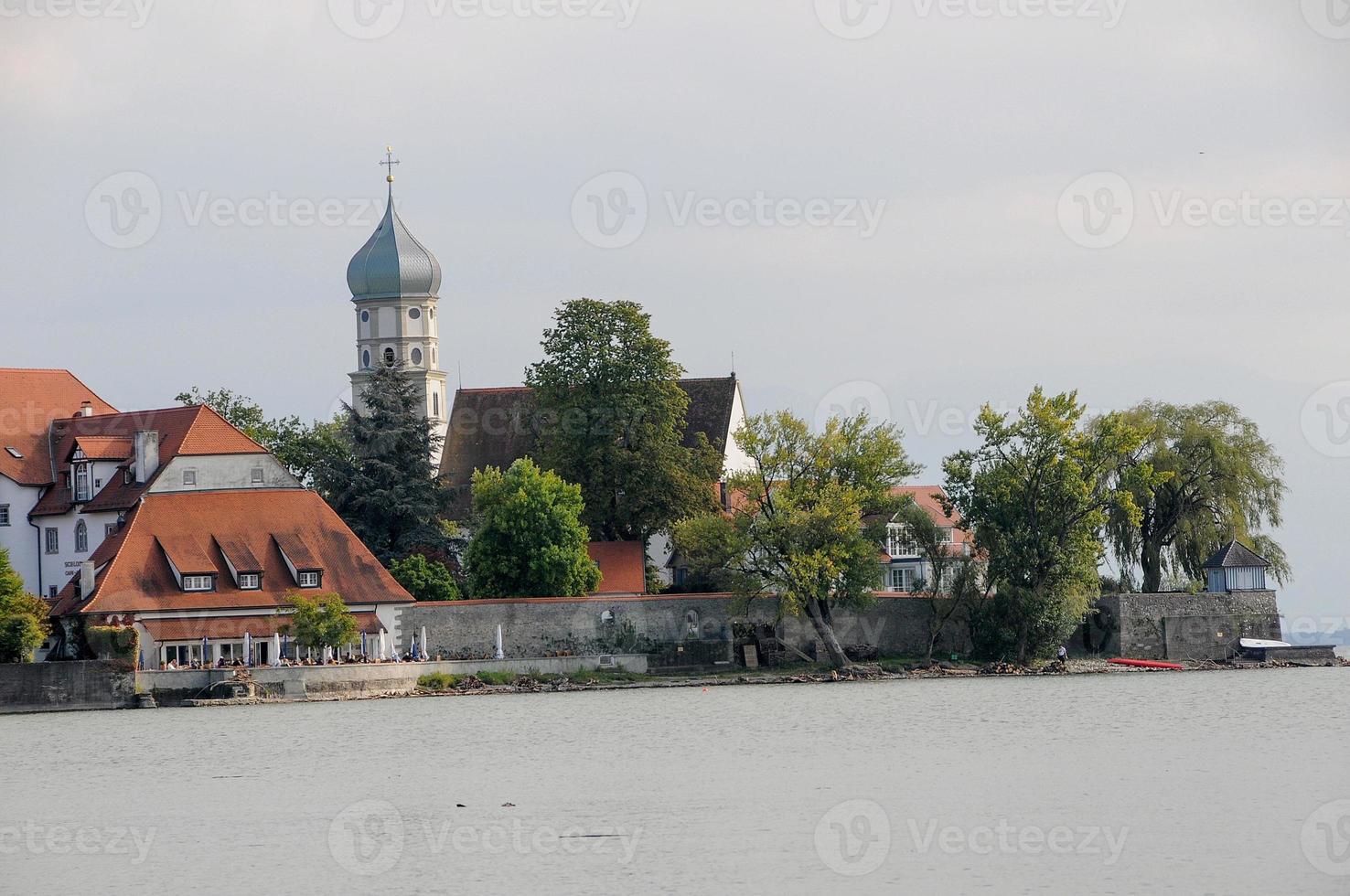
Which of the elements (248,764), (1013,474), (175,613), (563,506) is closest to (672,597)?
(563,506)

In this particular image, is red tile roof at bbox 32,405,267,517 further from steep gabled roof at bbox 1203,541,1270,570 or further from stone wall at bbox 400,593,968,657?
steep gabled roof at bbox 1203,541,1270,570

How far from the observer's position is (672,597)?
6519 cm

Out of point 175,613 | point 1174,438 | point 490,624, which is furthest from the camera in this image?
point 1174,438

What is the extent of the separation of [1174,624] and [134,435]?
109ft

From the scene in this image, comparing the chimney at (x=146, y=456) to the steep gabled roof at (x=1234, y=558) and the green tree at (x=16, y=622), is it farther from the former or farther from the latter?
the steep gabled roof at (x=1234, y=558)

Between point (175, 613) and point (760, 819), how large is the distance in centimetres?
3090

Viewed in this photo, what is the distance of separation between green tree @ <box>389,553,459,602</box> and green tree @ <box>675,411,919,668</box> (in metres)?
7.41

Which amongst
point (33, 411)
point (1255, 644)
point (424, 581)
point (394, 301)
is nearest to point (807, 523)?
point (424, 581)

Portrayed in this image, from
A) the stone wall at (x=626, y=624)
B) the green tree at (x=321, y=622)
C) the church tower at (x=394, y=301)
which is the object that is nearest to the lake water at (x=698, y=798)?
the green tree at (x=321, y=622)

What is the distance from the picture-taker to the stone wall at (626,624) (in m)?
62.9

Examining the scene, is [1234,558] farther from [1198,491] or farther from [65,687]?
[65,687]

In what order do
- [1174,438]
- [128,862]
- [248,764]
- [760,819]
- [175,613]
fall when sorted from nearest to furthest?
[128,862], [760,819], [248,764], [175,613], [1174,438]

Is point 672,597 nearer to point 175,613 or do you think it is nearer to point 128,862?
point 175,613

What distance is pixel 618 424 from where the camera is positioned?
227ft
